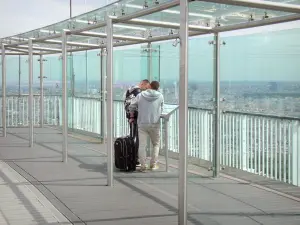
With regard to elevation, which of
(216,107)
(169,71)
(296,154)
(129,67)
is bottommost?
(296,154)

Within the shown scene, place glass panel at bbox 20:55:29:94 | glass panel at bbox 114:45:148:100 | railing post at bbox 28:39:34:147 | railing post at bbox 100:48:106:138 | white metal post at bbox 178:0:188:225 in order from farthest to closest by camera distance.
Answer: glass panel at bbox 20:55:29:94 → railing post at bbox 100:48:106:138 → railing post at bbox 28:39:34:147 → glass panel at bbox 114:45:148:100 → white metal post at bbox 178:0:188:225

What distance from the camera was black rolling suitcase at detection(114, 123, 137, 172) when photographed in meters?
9.70

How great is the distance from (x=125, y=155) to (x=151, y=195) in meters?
2.15

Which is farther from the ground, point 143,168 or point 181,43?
point 181,43

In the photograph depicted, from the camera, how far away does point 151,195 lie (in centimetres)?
766

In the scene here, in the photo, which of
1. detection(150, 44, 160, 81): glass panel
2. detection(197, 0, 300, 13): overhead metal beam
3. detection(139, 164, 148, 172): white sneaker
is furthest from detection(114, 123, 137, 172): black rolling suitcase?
detection(197, 0, 300, 13): overhead metal beam

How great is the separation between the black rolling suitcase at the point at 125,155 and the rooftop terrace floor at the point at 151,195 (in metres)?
0.22

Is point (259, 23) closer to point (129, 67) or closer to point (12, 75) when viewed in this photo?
point (129, 67)

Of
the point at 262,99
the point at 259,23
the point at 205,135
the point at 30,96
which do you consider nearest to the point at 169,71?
the point at 205,135

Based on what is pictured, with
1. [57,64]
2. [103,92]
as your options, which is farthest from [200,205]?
[57,64]

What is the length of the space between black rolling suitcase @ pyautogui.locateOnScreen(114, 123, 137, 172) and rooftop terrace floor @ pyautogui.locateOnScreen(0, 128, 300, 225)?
220 millimetres

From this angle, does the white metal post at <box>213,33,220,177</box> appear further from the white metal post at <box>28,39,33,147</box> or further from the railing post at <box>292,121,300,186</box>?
the white metal post at <box>28,39,33,147</box>

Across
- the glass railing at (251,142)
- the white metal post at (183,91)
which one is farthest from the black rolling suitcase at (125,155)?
the white metal post at (183,91)

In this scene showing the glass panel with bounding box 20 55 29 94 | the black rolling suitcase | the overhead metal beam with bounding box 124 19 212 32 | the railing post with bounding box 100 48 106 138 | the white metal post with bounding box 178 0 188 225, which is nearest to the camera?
the white metal post with bounding box 178 0 188 225
